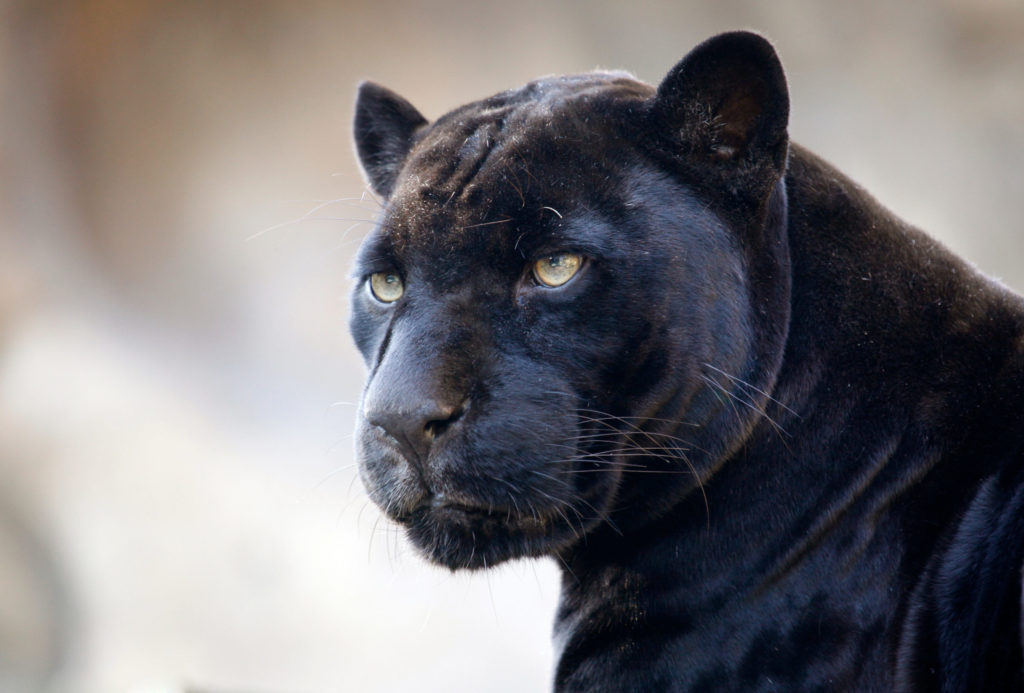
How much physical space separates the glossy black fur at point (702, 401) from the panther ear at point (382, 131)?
54 centimetres

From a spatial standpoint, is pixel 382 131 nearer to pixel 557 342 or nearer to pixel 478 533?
pixel 557 342

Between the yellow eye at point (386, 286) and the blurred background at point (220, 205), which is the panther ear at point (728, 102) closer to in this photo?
the yellow eye at point (386, 286)

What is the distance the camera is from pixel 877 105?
17.9 feet

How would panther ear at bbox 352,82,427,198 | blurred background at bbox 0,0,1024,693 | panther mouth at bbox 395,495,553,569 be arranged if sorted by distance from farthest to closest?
blurred background at bbox 0,0,1024,693 < panther ear at bbox 352,82,427,198 < panther mouth at bbox 395,495,553,569

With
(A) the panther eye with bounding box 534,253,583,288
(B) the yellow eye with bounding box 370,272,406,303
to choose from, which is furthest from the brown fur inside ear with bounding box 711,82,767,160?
(B) the yellow eye with bounding box 370,272,406,303

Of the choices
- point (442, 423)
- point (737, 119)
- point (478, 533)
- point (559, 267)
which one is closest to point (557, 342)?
point (559, 267)

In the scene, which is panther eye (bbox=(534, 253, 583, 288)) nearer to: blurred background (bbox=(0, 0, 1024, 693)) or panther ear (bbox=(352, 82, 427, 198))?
panther ear (bbox=(352, 82, 427, 198))

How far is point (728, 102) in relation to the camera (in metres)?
1.73

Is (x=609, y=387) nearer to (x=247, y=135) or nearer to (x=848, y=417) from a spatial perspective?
(x=848, y=417)

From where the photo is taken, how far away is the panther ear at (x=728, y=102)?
1.69 m

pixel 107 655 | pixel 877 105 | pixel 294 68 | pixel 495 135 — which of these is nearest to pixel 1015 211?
pixel 877 105

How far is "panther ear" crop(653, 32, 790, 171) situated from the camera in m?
1.69

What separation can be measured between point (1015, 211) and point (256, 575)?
4659 millimetres

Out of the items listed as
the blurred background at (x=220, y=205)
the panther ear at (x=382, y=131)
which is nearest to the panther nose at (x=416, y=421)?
the panther ear at (x=382, y=131)
